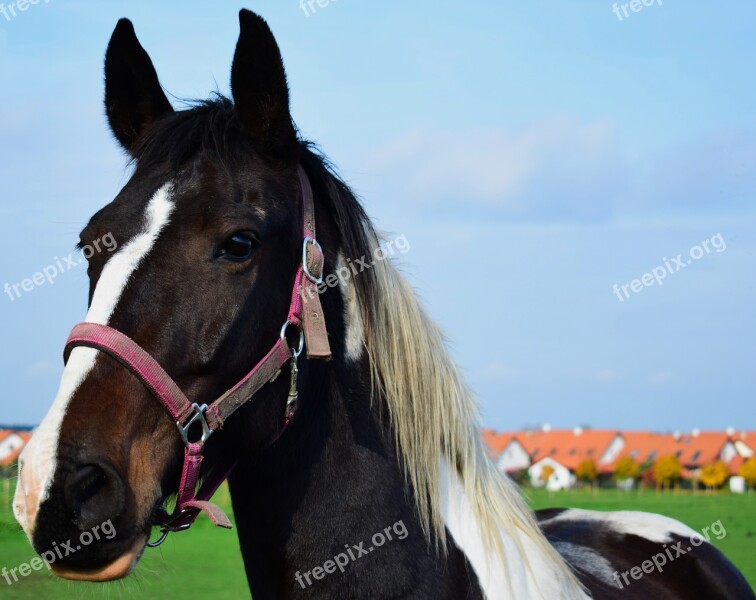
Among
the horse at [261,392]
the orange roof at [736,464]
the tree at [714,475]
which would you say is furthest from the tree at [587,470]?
the horse at [261,392]

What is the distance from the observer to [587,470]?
65.6 metres

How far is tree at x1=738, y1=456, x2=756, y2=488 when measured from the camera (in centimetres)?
5719

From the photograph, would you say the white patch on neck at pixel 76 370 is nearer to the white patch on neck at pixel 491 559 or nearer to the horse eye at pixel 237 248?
the horse eye at pixel 237 248

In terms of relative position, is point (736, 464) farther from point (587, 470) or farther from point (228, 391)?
point (228, 391)

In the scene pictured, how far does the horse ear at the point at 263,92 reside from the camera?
2.64 metres

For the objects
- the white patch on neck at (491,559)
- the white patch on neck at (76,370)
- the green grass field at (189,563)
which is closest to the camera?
the white patch on neck at (76,370)

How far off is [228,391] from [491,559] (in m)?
1.15

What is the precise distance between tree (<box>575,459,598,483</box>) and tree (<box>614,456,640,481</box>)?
200 centimetres

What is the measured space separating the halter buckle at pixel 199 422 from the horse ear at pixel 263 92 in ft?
3.01

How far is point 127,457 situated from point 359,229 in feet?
3.88

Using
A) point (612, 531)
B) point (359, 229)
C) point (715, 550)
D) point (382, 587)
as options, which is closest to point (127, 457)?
point (382, 587)

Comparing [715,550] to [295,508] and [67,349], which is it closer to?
[295,508]

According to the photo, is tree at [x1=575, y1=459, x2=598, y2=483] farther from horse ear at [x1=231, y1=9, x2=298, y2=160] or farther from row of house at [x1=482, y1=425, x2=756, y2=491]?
horse ear at [x1=231, y1=9, x2=298, y2=160]

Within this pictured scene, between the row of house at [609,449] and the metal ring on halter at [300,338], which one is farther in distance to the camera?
the row of house at [609,449]
